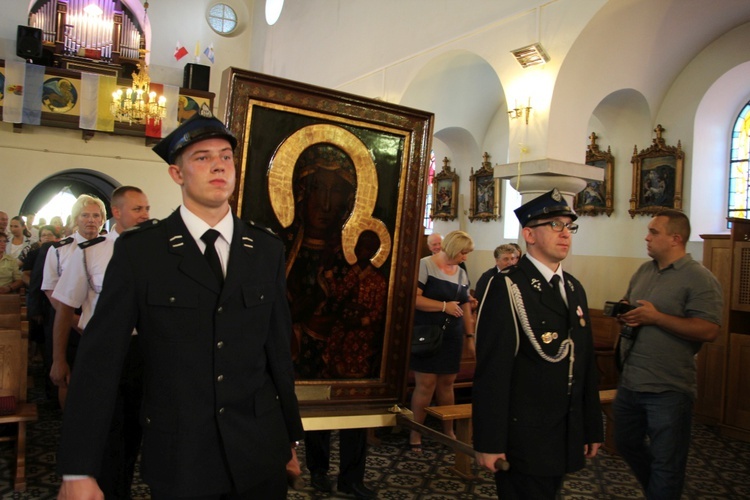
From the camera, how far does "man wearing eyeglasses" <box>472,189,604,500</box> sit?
2.37 metres

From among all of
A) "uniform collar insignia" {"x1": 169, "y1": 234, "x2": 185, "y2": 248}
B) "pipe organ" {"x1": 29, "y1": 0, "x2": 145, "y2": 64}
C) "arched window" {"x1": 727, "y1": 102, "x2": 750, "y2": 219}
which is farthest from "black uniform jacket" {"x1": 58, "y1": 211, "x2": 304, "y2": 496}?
"pipe organ" {"x1": 29, "y1": 0, "x2": 145, "y2": 64}

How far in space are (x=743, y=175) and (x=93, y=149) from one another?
1256cm

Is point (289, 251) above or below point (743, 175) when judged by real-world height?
below

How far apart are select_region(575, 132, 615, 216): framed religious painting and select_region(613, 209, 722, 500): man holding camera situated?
20.8 ft

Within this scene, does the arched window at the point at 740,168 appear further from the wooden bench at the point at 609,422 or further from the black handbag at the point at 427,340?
the black handbag at the point at 427,340

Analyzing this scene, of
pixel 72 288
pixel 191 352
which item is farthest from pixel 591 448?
pixel 72 288

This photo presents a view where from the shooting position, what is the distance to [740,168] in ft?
27.7

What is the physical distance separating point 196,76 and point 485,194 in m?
7.71

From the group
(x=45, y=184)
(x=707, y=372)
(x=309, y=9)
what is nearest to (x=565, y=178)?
(x=707, y=372)

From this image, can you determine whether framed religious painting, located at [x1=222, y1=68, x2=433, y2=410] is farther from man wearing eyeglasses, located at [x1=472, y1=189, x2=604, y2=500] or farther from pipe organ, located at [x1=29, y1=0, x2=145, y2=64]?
pipe organ, located at [x1=29, y1=0, x2=145, y2=64]

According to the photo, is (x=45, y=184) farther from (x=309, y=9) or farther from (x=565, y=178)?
(x=565, y=178)

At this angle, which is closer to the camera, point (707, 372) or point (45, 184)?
point (707, 372)

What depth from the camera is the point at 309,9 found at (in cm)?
1326

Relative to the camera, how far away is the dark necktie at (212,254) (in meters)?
1.73
